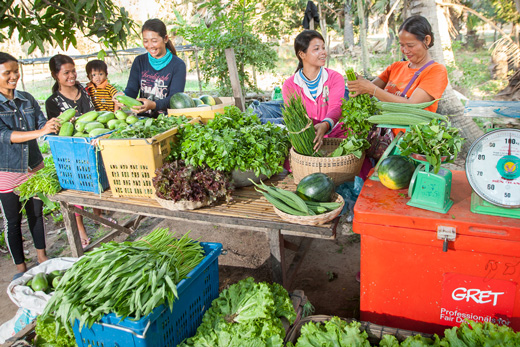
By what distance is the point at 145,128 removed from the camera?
278cm

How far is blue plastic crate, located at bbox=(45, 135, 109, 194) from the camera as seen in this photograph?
2898 millimetres

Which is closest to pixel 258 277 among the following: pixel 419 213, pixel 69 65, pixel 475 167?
pixel 419 213

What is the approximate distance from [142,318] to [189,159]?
116 centimetres

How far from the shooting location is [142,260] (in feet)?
7.26

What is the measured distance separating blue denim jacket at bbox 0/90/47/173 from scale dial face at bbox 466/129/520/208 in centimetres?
377

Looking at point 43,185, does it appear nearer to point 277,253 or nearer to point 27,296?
point 27,296

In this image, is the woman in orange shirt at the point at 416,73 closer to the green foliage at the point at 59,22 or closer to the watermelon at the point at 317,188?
the watermelon at the point at 317,188

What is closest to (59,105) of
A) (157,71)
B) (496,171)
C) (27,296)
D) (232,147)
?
(157,71)

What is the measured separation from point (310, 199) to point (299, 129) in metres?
0.57

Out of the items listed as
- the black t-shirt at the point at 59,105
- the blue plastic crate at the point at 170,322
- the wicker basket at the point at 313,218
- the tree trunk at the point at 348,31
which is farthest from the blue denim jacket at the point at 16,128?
the tree trunk at the point at 348,31

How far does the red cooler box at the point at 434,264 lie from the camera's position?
1.79 m

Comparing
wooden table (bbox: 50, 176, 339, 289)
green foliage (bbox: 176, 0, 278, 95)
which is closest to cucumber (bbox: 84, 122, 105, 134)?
wooden table (bbox: 50, 176, 339, 289)

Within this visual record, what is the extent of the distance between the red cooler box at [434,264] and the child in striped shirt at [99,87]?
3.83 meters

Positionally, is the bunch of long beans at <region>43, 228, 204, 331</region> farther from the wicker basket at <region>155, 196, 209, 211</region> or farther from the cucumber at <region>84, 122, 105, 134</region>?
the cucumber at <region>84, 122, 105, 134</region>
